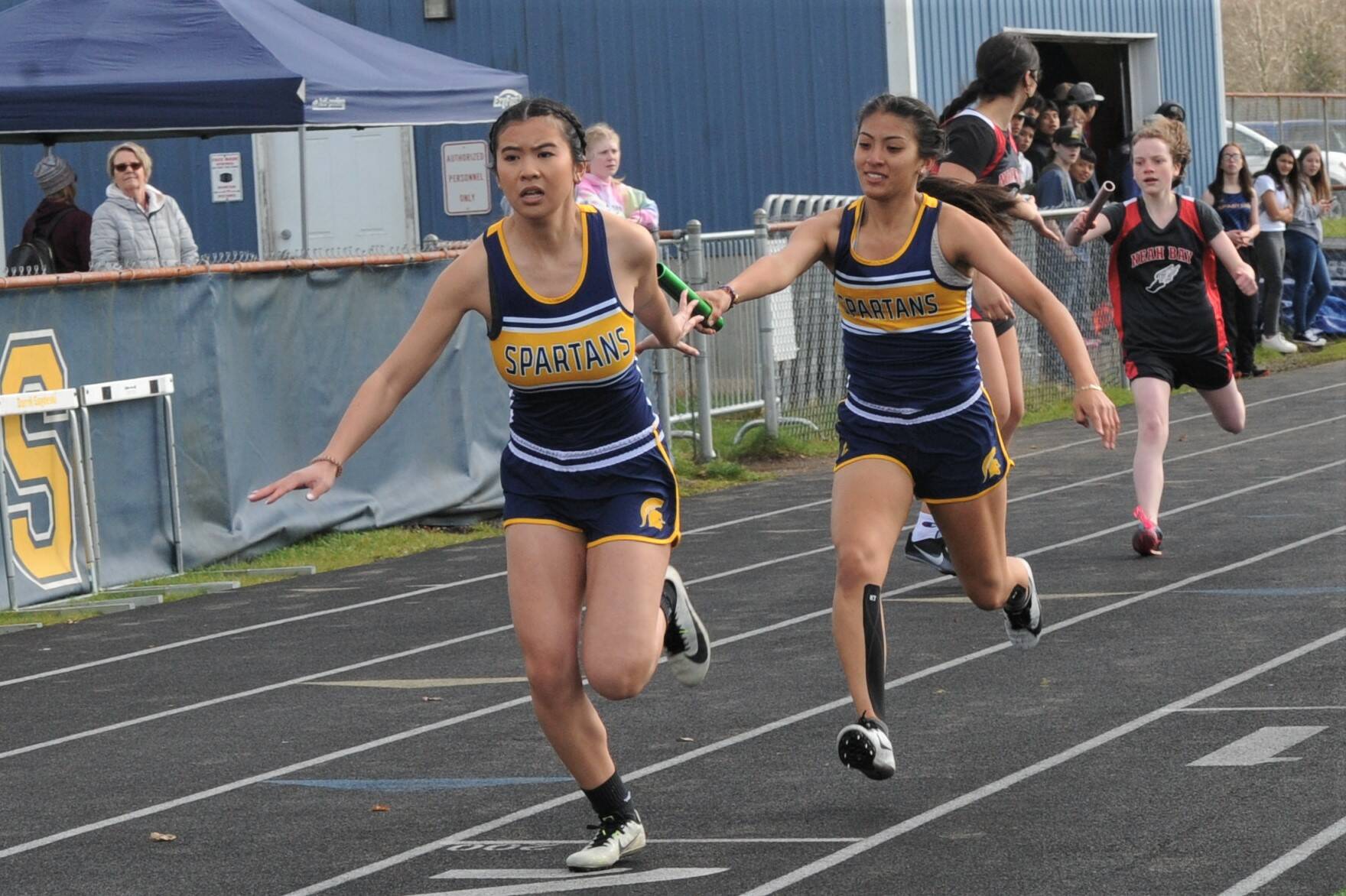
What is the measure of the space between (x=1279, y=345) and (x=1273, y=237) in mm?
1260

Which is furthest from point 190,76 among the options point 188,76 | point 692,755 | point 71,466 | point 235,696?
point 692,755

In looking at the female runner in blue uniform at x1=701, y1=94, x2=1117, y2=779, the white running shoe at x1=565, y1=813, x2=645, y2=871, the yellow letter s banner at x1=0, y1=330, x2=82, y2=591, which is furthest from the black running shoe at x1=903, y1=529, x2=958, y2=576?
the yellow letter s banner at x1=0, y1=330, x2=82, y2=591

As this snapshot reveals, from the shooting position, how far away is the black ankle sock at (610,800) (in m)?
5.72

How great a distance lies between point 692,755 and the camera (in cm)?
704

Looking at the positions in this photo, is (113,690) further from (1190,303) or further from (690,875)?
(1190,303)

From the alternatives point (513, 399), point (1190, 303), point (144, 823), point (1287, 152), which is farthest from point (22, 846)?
point (1287, 152)

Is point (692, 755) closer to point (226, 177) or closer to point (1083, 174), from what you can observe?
point (1083, 174)

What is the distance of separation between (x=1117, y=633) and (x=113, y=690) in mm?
3974

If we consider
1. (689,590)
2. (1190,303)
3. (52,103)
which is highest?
(52,103)

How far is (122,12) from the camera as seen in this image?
15219 mm

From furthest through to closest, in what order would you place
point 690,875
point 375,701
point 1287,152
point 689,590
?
point 1287,152
point 689,590
point 375,701
point 690,875

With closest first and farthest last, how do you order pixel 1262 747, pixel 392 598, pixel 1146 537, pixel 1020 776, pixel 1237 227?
1. pixel 1020 776
2. pixel 1262 747
3. pixel 1146 537
4. pixel 392 598
5. pixel 1237 227

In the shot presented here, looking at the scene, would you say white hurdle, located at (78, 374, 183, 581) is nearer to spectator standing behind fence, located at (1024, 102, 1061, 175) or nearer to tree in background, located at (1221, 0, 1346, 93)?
spectator standing behind fence, located at (1024, 102, 1061, 175)

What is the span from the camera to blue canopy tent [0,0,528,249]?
570 inches
